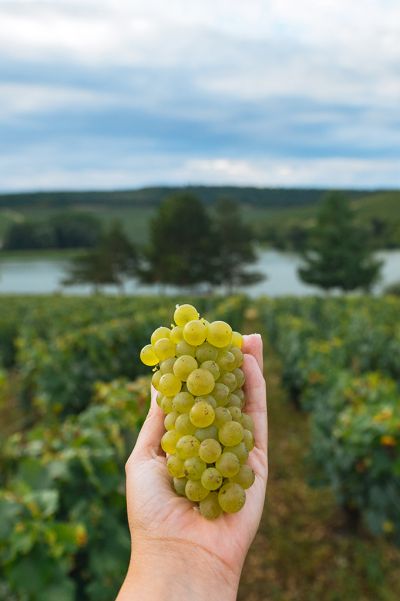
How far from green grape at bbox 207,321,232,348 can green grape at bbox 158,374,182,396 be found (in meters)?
0.14

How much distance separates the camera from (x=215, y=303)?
20453 millimetres

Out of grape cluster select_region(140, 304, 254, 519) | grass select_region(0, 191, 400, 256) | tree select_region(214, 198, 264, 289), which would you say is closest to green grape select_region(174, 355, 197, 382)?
grape cluster select_region(140, 304, 254, 519)

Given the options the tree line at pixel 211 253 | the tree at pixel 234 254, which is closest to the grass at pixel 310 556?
the tree line at pixel 211 253

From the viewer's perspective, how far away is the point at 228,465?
1375mm

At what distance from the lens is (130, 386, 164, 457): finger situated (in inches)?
64.3

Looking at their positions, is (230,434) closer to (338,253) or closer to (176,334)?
(176,334)

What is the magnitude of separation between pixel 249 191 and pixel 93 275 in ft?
63.6

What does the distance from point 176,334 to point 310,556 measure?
449cm

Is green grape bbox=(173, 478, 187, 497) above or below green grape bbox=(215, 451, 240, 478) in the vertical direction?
below

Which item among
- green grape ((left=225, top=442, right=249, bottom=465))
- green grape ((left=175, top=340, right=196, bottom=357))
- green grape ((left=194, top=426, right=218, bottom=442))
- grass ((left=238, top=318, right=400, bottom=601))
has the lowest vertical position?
grass ((left=238, top=318, right=400, bottom=601))

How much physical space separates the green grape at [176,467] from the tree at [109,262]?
147 ft

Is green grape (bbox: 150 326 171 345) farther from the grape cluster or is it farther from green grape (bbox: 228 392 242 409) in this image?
green grape (bbox: 228 392 242 409)

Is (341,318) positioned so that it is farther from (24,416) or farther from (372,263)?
(372,263)

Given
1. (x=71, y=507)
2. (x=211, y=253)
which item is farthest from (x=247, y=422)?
(x=211, y=253)
